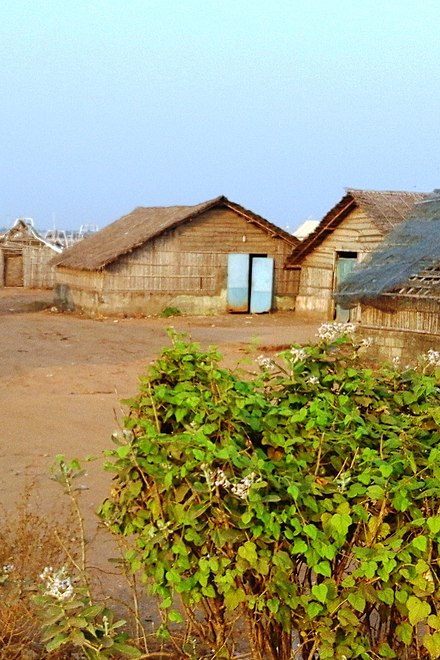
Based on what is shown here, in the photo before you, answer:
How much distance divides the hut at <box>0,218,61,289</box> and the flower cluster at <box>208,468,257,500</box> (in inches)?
1348

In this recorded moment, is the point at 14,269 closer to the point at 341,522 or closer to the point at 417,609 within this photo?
the point at 341,522

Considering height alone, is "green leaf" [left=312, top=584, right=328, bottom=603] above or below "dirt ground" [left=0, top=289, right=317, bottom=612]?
above

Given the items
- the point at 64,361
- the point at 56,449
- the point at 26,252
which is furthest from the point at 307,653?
the point at 26,252

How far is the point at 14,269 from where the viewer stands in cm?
3844

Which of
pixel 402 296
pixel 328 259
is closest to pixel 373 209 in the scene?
pixel 328 259

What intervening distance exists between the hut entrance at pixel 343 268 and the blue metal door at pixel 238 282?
3526 mm

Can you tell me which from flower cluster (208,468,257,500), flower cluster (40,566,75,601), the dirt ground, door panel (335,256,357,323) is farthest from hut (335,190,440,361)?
flower cluster (40,566,75,601)

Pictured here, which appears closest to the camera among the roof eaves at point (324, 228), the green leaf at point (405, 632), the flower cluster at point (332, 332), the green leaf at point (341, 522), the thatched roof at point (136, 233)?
the green leaf at point (341, 522)

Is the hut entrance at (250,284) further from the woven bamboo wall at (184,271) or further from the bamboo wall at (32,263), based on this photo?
the bamboo wall at (32,263)

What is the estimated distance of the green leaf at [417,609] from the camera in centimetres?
293

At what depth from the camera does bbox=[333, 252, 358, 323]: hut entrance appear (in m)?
24.9

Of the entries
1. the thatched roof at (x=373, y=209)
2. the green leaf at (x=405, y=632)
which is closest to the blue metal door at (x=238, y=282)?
the thatched roof at (x=373, y=209)

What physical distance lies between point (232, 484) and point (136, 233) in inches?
986

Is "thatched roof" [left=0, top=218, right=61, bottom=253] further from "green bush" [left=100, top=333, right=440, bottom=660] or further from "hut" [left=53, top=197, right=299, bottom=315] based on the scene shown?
"green bush" [left=100, top=333, right=440, bottom=660]
